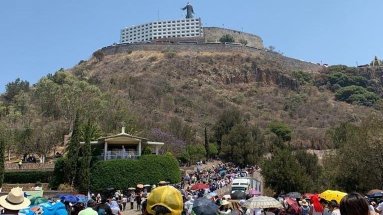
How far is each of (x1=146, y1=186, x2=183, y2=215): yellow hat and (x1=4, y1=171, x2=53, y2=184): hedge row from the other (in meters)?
36.3

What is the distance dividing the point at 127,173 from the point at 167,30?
97.2 metres

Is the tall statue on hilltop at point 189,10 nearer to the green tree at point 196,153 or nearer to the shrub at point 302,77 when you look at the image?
the shrub at point 302,77

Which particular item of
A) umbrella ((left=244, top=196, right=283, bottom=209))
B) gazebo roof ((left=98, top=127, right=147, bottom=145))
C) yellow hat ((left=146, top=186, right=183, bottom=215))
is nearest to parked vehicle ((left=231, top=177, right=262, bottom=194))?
gazebo roof ((left=98, top=127, right=147, bottom=145))

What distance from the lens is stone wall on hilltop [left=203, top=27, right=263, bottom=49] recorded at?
406 ft

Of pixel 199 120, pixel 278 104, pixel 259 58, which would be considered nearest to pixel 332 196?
pixel 199 120

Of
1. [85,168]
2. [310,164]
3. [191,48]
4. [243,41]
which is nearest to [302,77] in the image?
[243,41]

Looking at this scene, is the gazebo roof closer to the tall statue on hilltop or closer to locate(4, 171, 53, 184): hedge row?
locate(4, 171, 53, 184): hedge row

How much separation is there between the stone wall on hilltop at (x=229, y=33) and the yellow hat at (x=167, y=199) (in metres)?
120

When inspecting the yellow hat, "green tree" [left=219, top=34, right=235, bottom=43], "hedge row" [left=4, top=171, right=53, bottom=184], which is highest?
"green tree" [left=219, top=34, right=235, bottom=43]

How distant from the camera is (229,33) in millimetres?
125562

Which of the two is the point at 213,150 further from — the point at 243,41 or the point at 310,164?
the point at 243,41

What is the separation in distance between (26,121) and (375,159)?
40520 mm

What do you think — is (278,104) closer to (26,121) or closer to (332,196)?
(26,121)

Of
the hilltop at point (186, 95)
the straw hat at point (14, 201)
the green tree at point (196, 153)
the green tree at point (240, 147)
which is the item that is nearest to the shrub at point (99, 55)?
the hilltop at point (186, 95)
